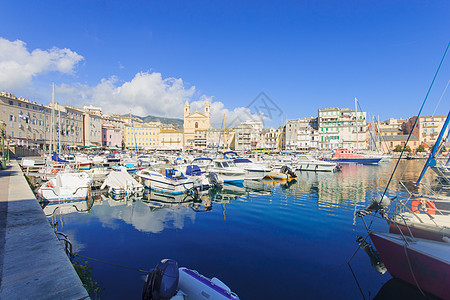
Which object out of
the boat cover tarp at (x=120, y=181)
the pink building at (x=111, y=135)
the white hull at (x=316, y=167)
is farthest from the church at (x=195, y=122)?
the boat cover tarp at (x=120, y=181)

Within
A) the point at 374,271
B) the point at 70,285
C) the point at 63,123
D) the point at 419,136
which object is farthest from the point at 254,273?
the point at 419,136

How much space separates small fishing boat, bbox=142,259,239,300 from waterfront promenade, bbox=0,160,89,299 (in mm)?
1530

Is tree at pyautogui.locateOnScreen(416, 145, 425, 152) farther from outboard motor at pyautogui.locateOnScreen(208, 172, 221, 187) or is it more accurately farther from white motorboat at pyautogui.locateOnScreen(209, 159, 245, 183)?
outboard motor at pyautogui.locateOnScreen(208, 172, 221, 187)

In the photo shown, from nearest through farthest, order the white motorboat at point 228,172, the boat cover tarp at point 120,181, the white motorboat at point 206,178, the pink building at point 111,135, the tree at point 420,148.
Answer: the boat cover tarp at point 120,181
the white motorboat at point 206,178
the white motorboat at point 228,172
the tree at point 420,148
the pink building at point 111,135

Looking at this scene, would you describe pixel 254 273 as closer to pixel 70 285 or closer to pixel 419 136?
pixel 70 285

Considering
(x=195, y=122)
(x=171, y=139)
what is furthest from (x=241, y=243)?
(x=195, y=122)

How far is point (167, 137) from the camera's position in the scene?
110m

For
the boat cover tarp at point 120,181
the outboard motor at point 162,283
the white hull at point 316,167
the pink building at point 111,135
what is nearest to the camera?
the outboard motor at point 162,283

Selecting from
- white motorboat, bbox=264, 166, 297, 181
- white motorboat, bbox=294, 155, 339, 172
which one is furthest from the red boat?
white motorboat, bbox=294, 155, 339, 172

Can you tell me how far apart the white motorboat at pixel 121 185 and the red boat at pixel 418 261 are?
18342mm

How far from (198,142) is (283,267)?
97.5 meters

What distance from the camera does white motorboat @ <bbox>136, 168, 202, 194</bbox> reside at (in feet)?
66.9

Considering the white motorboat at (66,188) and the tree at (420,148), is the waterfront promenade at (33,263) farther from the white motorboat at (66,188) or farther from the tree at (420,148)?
the tree at (420,148)

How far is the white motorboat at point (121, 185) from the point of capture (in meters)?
20.2
